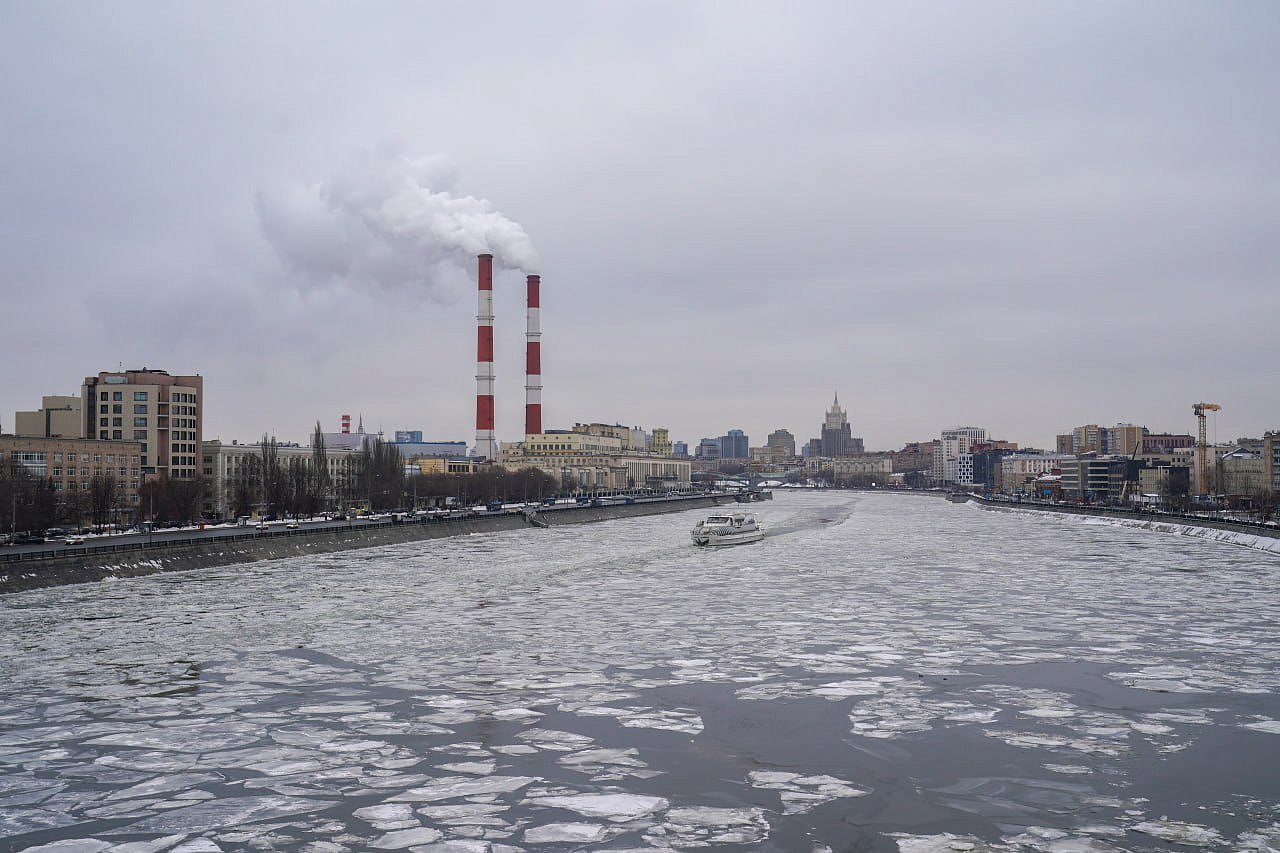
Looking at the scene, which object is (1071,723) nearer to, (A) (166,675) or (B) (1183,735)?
(B) (1183,735)

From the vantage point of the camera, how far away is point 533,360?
430ft

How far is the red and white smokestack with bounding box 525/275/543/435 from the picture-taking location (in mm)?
127812

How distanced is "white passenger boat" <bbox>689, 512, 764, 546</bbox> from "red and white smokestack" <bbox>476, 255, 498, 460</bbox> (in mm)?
54696

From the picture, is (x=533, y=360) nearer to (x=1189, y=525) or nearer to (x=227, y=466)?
(x=227, y=466)

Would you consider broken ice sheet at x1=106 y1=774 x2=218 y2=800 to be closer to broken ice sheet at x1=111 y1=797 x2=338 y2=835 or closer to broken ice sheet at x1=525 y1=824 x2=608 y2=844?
broken ice sheet at x1=111 y1=797 x2=338 y2=835

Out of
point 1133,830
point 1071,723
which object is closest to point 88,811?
point 1133,830

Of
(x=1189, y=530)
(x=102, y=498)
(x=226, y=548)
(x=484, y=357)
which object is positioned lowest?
(x=1189, y=530)

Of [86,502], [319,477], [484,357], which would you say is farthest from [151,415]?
[484,357]

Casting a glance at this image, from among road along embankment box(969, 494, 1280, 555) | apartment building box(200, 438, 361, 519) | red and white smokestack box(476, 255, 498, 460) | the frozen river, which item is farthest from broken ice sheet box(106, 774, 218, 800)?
red and white smokestack box(476, 255, 498, 460)

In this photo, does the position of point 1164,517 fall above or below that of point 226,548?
below

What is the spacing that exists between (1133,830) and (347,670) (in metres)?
14.2

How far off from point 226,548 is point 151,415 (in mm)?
49544

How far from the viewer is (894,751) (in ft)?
43.7

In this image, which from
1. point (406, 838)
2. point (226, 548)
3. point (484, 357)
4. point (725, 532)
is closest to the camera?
point (406, 838)
